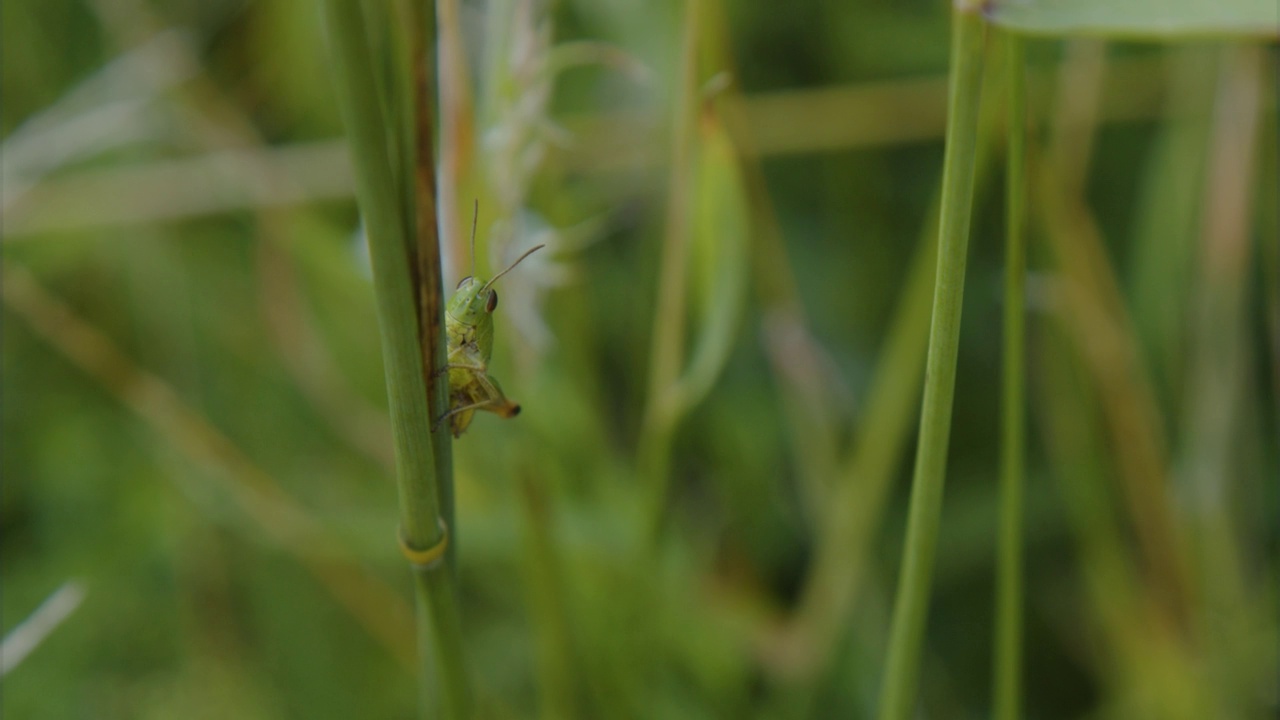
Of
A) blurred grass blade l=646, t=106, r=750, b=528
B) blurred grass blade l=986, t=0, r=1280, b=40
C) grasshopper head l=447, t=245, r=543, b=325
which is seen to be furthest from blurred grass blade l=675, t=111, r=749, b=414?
blurred grass blade l=986, t=0, r=1280, b=40

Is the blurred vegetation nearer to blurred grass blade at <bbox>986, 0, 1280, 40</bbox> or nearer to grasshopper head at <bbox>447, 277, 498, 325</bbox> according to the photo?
→ grasshopper head at <bbox>447, 277, 498, 325</bbox>

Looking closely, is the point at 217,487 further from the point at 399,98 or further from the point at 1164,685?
the point at 1164,685

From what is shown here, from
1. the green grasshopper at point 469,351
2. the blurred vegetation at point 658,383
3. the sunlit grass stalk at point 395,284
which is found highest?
the sunlit grass stalk at point 395,284

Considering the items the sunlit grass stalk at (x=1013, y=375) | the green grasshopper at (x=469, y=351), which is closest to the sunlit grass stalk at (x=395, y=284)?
the green grasshopper at (x=469, y=351)

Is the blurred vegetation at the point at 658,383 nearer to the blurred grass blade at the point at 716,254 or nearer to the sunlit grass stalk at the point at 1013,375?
the blurred grass blade at the point at 716,254

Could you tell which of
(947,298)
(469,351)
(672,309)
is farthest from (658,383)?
(947,298)

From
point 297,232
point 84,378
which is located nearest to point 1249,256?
point 297,232
